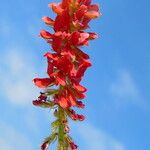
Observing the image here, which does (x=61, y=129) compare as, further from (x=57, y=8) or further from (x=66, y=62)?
(x=57, y=8)

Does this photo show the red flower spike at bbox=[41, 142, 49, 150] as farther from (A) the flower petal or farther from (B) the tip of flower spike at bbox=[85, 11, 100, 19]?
(B) the tip of flower spike at bbox=[85, 11, 100, 19]

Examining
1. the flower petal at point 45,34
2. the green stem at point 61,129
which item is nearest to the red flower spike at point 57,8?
the flower petal at point 45,34

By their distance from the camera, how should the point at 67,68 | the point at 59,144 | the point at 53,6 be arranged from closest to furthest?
the point at 59,144 < the point at 67,68 < the point at 53,6

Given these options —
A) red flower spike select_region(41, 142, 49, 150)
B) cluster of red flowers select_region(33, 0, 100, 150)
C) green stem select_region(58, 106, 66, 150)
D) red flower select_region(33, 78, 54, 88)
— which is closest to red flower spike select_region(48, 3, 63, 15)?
cluster of red flowers select_region(33, 0, 100, 150)

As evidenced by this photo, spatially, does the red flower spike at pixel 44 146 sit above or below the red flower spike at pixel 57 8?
below

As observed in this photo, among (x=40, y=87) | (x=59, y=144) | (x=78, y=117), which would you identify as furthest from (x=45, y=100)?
(x=59, y=144)

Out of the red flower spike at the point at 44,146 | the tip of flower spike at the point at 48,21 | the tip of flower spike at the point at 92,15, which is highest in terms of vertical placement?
the tip of flower spike at the point at 92,15

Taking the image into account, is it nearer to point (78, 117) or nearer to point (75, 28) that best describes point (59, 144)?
point (78, 117)

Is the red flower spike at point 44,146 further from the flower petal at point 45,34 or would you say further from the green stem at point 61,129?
the flower petal at point 45,34

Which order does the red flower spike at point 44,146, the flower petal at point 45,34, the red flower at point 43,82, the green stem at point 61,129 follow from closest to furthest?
the green stem at point 61,129, the red flower spike at point 44,146, the red flower at point 43,82, the flower petal at point 45,34

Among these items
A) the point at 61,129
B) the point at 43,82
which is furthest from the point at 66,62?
the point at 61,129
